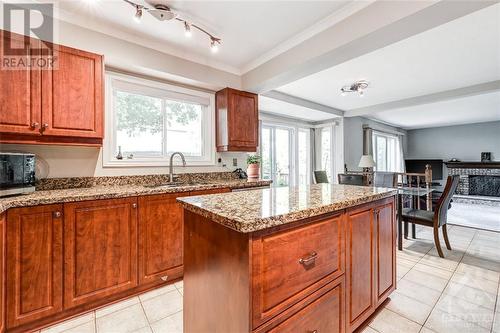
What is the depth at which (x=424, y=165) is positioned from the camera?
7.98 m

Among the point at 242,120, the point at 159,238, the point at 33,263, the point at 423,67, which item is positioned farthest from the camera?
the point at 242,120

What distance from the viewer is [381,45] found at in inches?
81.8

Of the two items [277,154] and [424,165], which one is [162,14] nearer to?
[277,154]

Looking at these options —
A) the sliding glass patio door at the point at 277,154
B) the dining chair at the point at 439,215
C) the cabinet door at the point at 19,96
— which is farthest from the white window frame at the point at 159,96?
the dining chair at the point at 439,215

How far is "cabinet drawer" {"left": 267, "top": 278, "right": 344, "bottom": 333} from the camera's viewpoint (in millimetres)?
1041

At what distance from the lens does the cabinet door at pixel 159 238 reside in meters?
2.08

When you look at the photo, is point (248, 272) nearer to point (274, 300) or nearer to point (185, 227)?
point (274, 300)

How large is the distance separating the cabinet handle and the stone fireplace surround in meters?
8.51

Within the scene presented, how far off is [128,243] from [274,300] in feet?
5.09

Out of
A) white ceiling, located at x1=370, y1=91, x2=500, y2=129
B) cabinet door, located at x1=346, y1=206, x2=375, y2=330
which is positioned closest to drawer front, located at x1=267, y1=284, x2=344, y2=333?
cabinet door, located at x1=346, y1=206, x2=375, y2=330

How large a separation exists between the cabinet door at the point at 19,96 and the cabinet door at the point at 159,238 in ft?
3.46

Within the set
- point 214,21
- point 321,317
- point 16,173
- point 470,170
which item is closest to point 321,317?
point 321,317

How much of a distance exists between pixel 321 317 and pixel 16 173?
2278 mm

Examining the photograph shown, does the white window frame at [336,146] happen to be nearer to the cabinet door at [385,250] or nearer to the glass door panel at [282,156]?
the glass door panel at [282,156]
